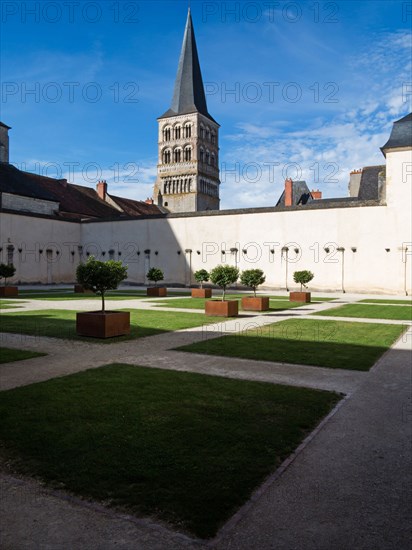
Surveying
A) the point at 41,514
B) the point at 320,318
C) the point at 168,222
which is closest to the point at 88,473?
the point at 41,514

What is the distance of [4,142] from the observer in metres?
48.8

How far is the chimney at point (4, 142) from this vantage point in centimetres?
4800

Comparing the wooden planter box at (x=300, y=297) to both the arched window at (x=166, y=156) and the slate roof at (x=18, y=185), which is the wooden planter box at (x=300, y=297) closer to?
the slate roof at (x=18, y=185)

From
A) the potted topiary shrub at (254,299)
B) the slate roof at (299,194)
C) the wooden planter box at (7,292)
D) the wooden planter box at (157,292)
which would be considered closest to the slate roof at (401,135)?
the potted topiary shrub at (254,299)

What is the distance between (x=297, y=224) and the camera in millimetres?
32688

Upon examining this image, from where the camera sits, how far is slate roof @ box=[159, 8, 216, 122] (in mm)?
73062

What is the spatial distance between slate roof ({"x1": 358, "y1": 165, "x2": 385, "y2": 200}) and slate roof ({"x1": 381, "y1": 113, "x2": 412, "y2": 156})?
14.0 metres

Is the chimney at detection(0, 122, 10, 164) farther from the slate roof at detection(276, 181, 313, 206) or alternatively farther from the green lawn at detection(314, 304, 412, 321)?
the green lawn at detection(314, 304, 412, 321)

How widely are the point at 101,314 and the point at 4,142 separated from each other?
45.8 meters

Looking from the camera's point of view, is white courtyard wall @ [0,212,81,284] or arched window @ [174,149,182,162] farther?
arched window @ [174,149,182,162]

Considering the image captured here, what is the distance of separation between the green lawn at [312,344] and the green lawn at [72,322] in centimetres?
218

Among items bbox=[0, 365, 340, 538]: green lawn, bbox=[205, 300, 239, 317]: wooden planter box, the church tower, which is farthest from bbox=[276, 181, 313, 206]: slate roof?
bbox=[0, 365, 340, 538]: green lawn

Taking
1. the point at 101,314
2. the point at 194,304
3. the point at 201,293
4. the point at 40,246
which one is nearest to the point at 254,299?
the point at 194,304

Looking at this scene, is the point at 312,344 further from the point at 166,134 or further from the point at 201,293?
the point at 166,134
